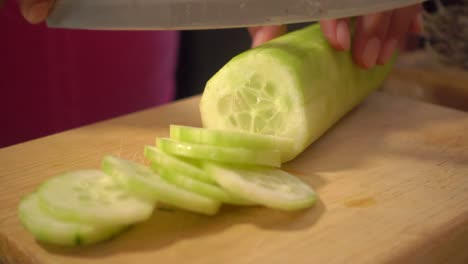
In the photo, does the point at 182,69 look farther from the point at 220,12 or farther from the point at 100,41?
the point at 220,12

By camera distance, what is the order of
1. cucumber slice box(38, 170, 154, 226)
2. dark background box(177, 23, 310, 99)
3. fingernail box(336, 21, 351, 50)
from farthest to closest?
dark background box(177, 23, 310, 99), fingernail box(336, 21, 351, 50), cucumber slice box(38, 170, 154, 226)

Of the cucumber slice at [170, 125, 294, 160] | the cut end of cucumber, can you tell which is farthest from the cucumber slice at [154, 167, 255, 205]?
the cut end of cucumber

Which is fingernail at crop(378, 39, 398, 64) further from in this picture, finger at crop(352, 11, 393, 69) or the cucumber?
the cucumber

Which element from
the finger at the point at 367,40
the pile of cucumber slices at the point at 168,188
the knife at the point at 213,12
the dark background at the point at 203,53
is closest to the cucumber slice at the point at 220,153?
the pile of cucumber slices at the point at 168,188

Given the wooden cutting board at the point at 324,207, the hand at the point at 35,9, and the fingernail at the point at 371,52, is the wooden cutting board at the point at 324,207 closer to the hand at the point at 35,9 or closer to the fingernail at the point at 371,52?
the fingernail at the point at 371,52

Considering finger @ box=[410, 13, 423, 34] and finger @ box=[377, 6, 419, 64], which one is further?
finger @ box=[410, 13, 423, 34]

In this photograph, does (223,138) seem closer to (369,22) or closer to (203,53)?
(369,22)

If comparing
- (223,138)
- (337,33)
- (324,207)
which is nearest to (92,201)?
(223,138)
